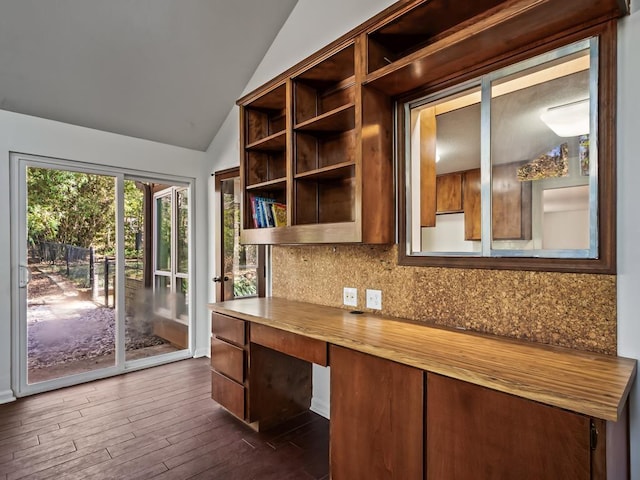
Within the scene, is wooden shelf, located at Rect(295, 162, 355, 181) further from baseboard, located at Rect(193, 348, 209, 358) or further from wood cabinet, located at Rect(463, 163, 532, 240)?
baseboard, located at Rect(193, 348, 209, 358)

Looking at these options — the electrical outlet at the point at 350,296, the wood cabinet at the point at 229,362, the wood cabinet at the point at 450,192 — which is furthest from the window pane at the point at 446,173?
the wood cabinet at the point at 229,362

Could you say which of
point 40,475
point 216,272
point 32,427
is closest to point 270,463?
point 40,475

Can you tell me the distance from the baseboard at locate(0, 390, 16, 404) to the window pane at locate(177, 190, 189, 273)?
1758mm

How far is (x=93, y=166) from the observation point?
133 inches

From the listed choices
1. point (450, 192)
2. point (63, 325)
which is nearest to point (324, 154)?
point (450, 192)

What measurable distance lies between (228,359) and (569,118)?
2.46 meters

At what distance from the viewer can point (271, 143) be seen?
8.76ft

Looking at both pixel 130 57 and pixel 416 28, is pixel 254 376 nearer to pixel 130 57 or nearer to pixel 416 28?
pixel 416 28

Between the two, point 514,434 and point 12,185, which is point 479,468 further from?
point 12,185

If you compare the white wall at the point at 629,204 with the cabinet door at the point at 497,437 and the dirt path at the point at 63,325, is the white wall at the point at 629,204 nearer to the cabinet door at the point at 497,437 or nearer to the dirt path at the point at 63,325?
the cabinet door at the point at 497,437

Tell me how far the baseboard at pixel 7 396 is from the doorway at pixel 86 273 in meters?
0.05

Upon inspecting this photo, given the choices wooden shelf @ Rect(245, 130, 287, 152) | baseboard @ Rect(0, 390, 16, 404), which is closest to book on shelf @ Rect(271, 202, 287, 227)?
wooden shelf @ Rect(245, 130, 287, 152)

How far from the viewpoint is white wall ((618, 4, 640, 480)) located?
1.32 metres

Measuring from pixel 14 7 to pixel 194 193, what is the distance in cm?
208
